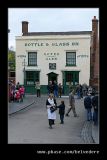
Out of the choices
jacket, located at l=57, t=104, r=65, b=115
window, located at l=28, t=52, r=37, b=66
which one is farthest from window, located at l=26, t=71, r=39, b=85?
jacket, located at l=57, t=104, r=65, b=115

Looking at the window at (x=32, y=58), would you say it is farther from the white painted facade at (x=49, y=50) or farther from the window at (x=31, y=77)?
the window at (x=31, y=77)

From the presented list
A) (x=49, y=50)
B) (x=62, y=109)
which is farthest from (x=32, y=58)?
(x=62, y=109)

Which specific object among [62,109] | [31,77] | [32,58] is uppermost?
[32,58]

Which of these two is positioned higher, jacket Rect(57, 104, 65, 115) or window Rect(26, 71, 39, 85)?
window Rect(26, 71, 39, 85)

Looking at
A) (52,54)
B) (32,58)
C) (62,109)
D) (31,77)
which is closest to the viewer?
(52,54)

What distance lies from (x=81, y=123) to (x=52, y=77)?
12.0ft

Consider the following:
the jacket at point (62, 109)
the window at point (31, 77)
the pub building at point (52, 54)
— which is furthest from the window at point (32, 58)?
the jacket at point (62, 109)

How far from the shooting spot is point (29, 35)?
187 inches

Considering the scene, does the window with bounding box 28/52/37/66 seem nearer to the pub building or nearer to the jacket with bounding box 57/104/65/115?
the pub building

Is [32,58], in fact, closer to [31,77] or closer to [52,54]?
[52,54]
